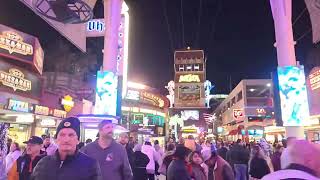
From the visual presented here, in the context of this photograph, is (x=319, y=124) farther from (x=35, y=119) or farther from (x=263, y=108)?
(x=263, y=108)

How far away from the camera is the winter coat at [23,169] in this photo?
18.8ft

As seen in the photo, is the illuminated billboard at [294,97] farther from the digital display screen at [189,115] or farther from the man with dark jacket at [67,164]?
the digital display screen at [189,115]

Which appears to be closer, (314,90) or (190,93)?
(314,90)

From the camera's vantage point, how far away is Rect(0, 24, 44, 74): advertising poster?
17.6 meters

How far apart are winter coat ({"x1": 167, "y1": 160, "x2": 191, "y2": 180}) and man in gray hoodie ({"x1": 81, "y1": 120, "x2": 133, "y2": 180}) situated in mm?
660

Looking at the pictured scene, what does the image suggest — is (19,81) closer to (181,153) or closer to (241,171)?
(241,171)

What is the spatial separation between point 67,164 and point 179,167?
2305mm

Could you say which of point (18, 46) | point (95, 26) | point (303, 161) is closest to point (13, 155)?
point (303, 161)

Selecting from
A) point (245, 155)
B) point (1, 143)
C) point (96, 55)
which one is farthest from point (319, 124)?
point (96, 55)

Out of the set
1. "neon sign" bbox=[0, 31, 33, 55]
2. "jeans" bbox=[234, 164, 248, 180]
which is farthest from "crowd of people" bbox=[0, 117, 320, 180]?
"neon sign" bbox=[0, 31, 33, 55]

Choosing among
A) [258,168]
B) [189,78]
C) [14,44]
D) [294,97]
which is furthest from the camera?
[189,78]

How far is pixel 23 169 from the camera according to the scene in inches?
226

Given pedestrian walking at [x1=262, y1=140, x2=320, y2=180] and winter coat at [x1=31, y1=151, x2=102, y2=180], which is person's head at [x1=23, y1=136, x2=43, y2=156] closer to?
winter coat at [x1=31, y1=151, x2=102, y2=180]

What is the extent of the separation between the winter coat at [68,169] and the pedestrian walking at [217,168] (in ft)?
13.6
